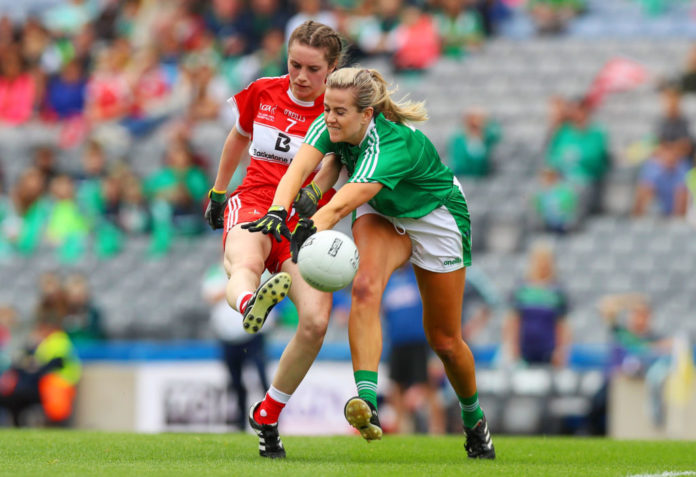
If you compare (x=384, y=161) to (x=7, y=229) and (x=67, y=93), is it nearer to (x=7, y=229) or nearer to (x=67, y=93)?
(x=7, y=229)

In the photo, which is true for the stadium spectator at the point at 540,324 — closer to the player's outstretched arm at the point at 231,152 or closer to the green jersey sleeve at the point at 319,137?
the player's outstretched arm at the point at 231,152

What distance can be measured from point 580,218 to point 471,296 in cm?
213

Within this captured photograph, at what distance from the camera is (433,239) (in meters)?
6.57

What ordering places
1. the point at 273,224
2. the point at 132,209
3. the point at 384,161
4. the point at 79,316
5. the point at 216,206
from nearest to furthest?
1. the point at 273,224
2. the point at 384,161
3. the point at 216,206
4. the point at 79,316
5. the point at 132,209

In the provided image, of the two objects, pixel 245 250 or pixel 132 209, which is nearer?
pixel 245 250

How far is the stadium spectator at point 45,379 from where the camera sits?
12633 mm

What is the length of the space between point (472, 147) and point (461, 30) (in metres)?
2.83

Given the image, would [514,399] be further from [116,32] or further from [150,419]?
[116,32]

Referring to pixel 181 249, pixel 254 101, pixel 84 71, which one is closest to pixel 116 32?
pixel 84 71

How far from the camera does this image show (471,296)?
41.9 feet

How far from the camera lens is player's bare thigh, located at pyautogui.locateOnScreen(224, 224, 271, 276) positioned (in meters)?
6.50

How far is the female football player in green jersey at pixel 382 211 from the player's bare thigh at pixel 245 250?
16.1 inches

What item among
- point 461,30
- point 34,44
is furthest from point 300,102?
point 34,44

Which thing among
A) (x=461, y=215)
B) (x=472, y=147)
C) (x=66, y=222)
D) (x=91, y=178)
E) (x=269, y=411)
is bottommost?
(x=66, y=222)
